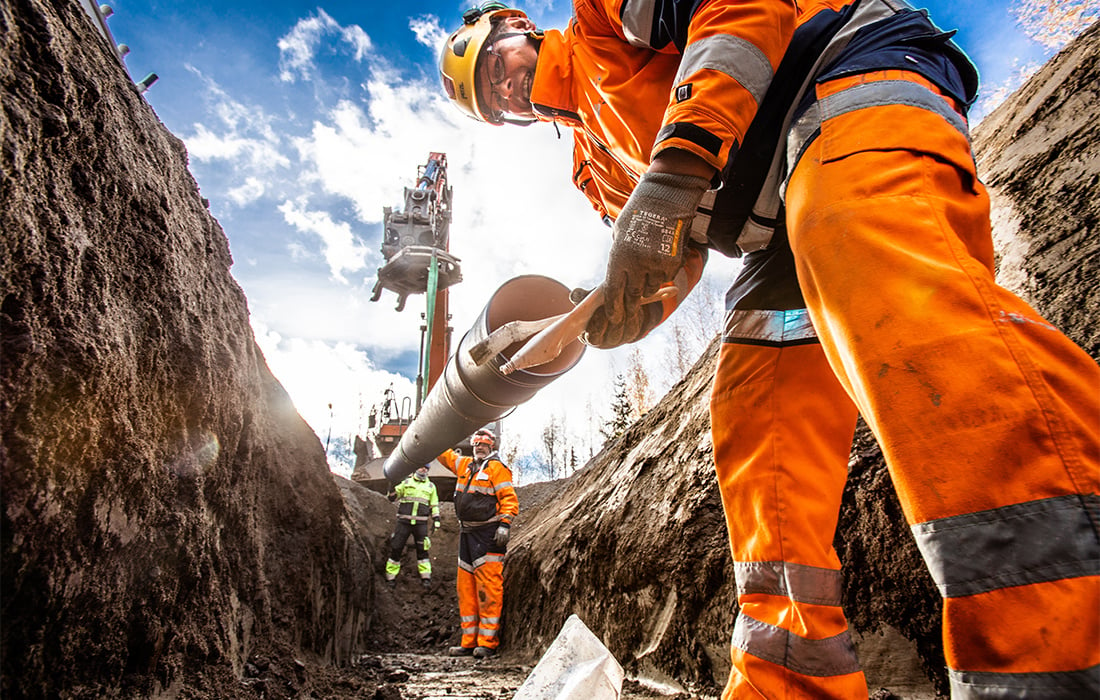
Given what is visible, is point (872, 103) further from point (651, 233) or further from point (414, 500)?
point (414, 500)

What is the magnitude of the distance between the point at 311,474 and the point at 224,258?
186 centimetres

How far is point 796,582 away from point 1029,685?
0.70 meters

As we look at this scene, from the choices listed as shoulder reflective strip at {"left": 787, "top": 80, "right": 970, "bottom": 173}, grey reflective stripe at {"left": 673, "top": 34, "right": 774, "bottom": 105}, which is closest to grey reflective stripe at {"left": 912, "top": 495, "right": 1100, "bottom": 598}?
shoulder reflective strip at {"left": 787, "top": 80, "right": 970, "bottom": 173}

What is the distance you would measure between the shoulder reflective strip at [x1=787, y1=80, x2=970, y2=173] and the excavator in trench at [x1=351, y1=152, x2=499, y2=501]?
9.44 metres

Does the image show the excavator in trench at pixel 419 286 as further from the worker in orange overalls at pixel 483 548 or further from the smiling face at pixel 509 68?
the smiling face at pixel 509 68

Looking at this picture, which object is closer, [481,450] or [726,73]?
[726,73]

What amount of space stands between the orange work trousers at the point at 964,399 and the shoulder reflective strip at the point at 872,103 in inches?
1.4

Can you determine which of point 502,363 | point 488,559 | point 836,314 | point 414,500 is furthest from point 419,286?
point 836,314

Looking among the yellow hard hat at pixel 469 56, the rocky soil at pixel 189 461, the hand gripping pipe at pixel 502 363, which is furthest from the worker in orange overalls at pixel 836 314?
the hand gripping pipe at pixel 502 363

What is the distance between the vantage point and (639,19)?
1447 mm

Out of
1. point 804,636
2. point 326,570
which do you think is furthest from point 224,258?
point 804,636

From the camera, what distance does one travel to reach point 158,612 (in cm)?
154

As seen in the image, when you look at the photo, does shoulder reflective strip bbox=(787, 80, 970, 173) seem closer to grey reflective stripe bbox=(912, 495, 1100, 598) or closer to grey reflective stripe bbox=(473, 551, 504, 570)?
grey reflective stripe bbox=(912, 495, 1100, 598)

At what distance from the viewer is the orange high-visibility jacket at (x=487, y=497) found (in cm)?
627
